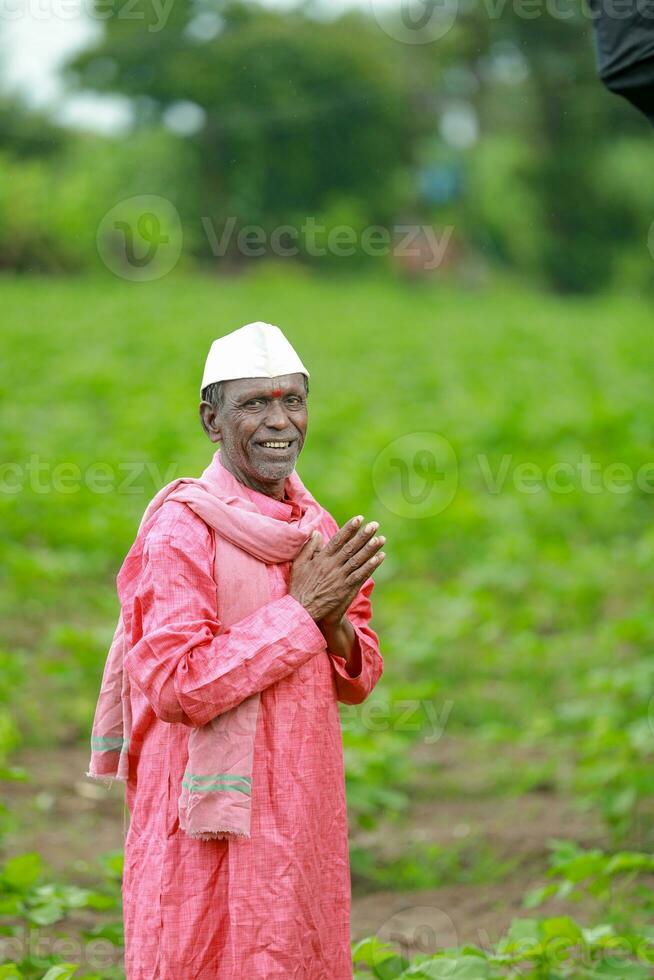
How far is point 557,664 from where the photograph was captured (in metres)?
6.70

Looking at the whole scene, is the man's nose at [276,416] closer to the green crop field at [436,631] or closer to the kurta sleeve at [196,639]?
the kurta sleeve at [196,639]

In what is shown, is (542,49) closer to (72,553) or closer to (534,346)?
(534,346)

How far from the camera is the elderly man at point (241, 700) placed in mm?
2316

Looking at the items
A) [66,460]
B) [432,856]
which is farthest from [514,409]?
[432,856]

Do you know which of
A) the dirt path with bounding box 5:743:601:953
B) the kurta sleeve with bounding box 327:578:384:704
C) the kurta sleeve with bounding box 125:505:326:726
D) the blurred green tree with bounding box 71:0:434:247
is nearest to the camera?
the kurta sleeve with bounding box 125:505:326:726

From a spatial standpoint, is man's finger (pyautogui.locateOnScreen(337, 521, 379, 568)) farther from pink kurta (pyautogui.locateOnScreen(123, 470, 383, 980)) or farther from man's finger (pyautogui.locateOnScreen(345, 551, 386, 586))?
pink kurta (pyautogui.locateOnScreen(123, 470, 383, 980))

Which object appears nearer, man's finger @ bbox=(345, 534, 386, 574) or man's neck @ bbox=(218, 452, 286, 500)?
man's finger @ bbox=(345, 534, 386, 574)

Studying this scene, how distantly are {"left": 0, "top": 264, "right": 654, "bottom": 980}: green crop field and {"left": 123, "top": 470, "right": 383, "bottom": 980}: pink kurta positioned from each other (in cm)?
57

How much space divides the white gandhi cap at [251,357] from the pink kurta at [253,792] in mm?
254

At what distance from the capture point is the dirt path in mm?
4301

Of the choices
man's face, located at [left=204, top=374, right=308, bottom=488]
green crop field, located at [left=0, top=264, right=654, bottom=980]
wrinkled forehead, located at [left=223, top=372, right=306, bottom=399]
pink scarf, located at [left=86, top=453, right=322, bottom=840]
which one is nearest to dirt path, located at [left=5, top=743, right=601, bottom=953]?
green crop field, located at [left=0, top=264, right=654, bottom=980]

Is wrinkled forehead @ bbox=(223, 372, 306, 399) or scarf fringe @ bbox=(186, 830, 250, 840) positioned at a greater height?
wrinkled forehead @ bbox=(223, 372, 306, 399)

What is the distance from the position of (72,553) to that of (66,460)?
6.04 ft

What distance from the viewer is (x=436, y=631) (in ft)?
23.2
